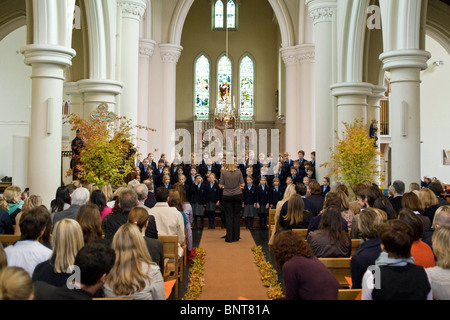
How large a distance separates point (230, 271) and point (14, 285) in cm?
562

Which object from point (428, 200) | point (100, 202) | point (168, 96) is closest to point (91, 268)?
point (100, 202)

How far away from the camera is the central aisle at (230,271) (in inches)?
255

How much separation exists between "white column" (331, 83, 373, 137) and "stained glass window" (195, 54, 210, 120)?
16035 mm

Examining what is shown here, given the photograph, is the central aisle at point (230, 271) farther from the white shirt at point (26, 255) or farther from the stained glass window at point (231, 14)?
the stained glass window at point (231, 14)

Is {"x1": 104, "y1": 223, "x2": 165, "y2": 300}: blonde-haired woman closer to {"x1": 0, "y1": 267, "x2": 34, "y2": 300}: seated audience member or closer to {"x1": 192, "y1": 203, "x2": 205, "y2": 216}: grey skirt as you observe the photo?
{"x1": 0, "y1": 267, "x2": 34, "y2": 300}: seated audience member

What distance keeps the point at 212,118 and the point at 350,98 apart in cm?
1514

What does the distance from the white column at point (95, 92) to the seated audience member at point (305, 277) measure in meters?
9.90

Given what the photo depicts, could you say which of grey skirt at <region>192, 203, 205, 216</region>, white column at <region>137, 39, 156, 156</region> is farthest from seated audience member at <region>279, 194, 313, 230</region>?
white column at <region>137, 39, 156, 156</region>

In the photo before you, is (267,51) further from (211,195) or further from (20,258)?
(20,258)

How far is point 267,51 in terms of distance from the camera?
94.0ft

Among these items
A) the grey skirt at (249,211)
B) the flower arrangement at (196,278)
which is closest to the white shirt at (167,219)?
the flower arrangement at (196,278)

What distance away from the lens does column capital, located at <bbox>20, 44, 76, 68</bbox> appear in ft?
28.9

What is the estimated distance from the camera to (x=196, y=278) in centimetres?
714

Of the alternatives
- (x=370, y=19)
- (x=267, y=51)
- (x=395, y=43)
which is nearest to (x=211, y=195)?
(x=395, y=43)
